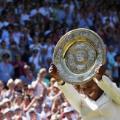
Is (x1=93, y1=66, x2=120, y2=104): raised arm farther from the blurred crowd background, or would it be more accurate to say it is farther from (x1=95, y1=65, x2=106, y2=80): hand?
the blurred crowd background

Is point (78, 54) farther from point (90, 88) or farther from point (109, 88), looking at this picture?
point (109, 88)

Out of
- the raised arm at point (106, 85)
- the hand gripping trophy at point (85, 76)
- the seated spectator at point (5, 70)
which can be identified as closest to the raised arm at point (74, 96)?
the hand gripping trophy at point (85, 76)

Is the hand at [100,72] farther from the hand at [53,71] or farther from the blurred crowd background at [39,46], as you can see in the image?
the blurred crowd background at [39,46]

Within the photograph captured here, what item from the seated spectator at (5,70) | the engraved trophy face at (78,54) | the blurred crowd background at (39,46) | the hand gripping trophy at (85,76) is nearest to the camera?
the hand gripping trophy at (85,76)

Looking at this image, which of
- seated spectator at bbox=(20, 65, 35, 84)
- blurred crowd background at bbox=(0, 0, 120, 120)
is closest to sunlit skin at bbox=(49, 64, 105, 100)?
blurred crowd background at bbox=(0, 0, 120, 120)

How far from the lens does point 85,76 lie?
7320mm

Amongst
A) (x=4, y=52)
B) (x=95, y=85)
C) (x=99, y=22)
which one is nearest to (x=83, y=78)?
(x=95, y=85)

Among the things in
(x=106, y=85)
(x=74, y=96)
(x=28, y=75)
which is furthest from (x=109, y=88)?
(x=28, y=75)

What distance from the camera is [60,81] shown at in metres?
7.35

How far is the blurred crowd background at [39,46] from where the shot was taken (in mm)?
13086

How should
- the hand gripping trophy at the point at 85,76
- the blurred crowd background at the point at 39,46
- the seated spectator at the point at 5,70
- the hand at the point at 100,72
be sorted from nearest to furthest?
the hand at the point at 100,72 → the hand gripping trophy at the point at 85,76 → the blurred crowd background at the point at 39,46 → the seated spectator at the point at 5,70

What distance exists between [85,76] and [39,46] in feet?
35.0

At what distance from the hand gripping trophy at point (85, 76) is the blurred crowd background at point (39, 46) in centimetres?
449

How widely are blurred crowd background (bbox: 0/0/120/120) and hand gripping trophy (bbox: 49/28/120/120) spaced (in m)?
4.49
